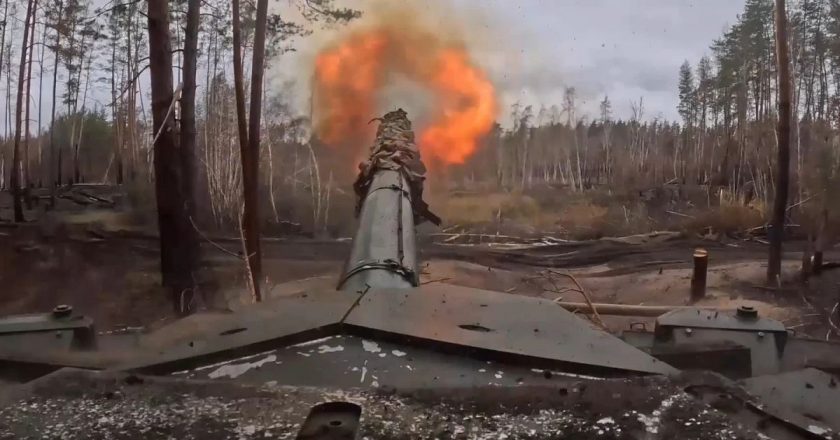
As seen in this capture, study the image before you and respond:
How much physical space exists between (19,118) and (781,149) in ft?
39.9

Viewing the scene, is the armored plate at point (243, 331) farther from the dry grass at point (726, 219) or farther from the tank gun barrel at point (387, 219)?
the dry grass at point (726, 219)

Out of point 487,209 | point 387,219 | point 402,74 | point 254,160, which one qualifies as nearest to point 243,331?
point 387,219

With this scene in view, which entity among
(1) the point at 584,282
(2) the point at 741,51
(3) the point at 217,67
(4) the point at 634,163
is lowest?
(1) the point at 584,282

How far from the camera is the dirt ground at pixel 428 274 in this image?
920 cm

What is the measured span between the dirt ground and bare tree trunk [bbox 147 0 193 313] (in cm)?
34

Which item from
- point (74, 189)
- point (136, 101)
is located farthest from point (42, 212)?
point (136, 101)

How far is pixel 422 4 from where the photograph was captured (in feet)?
48.8

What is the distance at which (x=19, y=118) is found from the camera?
897 cm

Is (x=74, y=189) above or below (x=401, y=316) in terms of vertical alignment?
above

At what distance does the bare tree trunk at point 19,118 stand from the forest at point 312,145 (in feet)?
0.06

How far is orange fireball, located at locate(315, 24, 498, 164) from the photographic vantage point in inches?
589

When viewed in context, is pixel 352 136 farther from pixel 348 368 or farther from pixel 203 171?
pixel 348 368

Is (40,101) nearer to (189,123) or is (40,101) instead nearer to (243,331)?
(189,123)

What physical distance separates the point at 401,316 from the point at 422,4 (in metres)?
12.3
